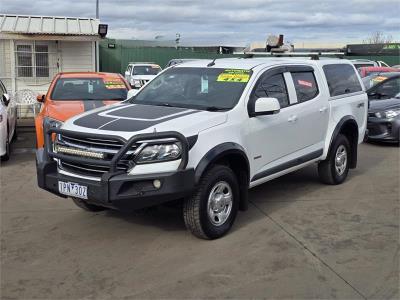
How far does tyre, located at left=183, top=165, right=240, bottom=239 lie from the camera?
4836 millimetres

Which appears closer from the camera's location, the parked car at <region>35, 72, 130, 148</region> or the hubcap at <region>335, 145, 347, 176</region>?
the hubcap at <region>335, 145, 347, 176</region>

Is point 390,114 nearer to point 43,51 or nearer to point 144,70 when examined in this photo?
point 43,51

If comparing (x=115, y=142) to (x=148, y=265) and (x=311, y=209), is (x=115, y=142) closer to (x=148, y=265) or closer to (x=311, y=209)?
(x=148, y=265)

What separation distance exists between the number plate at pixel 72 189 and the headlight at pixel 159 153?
599 mm

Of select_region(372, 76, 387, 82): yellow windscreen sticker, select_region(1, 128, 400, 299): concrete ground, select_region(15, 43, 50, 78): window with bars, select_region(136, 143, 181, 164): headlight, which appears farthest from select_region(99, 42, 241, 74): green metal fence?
select_region(136, 143, 181, 164): headlight

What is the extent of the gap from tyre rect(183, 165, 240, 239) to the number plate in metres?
0.95

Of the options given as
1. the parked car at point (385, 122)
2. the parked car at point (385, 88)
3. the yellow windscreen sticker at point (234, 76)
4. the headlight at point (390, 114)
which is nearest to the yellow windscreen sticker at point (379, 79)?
the parked car at point (385, 88)

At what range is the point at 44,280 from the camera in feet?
13.8

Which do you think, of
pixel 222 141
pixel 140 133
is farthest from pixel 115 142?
pixel 222 141

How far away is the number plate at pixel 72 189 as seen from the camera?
4684mm

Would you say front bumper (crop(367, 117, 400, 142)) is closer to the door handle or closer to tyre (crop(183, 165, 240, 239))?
the door handle

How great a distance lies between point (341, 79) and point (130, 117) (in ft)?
12.3

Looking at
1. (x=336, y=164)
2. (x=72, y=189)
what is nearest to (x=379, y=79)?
(x=336, y=164)

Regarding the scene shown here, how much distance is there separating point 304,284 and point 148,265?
134 cm
